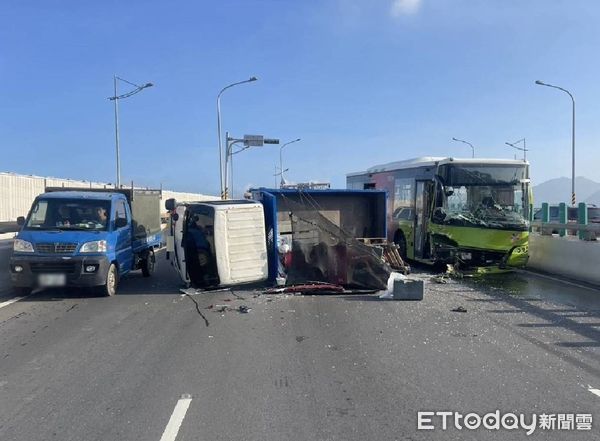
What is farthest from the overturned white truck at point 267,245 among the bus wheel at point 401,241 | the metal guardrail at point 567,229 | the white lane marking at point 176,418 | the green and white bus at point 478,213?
the white lane marking at point 176,418

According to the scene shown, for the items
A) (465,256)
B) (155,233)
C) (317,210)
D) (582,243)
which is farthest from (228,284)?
(582,243)

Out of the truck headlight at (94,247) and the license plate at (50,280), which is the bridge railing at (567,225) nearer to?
the truck headlight at (94,247)

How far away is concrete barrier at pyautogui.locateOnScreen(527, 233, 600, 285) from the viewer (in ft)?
44.5

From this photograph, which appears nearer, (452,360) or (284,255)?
(452,360)

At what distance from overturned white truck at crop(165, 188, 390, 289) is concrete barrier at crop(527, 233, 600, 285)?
563 cm

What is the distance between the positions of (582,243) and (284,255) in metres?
7.72

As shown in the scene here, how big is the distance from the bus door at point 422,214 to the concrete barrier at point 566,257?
11.2 feet

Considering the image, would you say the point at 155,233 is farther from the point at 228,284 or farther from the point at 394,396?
the point at 394,396

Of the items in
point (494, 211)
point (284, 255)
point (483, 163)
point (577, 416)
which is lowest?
point (577, 416)

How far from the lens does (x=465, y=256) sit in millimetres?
14578

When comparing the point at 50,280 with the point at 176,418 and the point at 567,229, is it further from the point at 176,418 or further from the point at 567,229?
the point at 567,229

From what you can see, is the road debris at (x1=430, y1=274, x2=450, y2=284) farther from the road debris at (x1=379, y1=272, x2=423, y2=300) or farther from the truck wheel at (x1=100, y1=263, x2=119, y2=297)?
the truck wheel at (x1=100, y1=263, x2=119, y2=297)

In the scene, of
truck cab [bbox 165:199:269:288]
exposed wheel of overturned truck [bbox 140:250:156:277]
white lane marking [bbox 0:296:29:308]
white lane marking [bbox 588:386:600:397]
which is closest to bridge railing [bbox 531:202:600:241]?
truck cab [bbox 165:199:269:288]

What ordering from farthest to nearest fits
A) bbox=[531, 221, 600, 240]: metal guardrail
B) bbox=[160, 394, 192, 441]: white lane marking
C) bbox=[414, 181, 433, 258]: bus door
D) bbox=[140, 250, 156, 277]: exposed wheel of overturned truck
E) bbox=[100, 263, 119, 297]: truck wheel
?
1. bbox=[414, 181, 433, 258]: bus door
2. bbox=[140, 250, 156, 277]: exposed wheel of overturned truck
3. bbox=[531, 221, 600, 240]: metal guardrail
4. bbox=[100, 263, 119, 297]: truck wheel
5. bbox=[160, 394, 192, 441]: white lane marking
